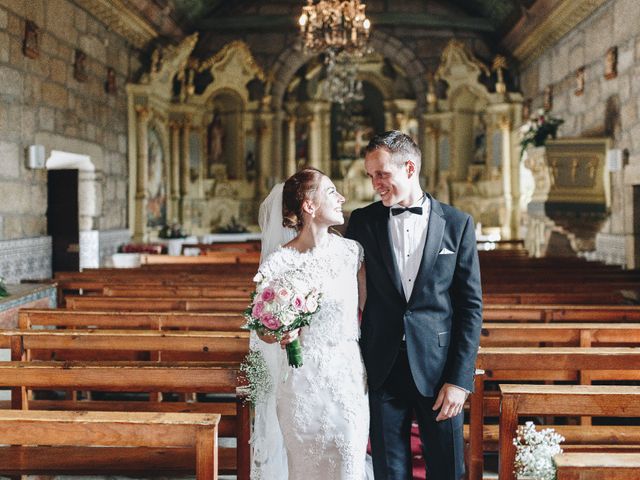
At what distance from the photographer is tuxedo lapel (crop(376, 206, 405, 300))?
2.54 metres

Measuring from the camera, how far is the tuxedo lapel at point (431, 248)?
2510mm

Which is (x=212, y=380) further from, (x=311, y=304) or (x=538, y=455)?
(x=538, y=455)

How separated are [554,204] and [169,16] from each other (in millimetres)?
7283

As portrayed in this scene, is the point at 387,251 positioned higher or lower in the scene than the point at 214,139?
lower

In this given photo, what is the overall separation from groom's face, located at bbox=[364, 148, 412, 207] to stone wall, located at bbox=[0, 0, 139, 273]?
609cm

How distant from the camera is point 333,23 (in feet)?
30.8

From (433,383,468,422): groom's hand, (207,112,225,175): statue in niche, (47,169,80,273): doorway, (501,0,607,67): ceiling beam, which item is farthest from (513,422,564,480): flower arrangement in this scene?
(207,112,225,175): statue in niche

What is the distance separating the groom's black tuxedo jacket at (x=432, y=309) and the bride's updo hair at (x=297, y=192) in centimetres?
27

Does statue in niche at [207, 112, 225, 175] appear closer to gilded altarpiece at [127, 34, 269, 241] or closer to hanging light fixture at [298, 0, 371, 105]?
gilded altarpiece at [127, 34, 269, 241]

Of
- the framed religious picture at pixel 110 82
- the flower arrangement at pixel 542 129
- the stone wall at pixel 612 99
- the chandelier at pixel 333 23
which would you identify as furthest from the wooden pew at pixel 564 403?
the framed religious picture at pixel 110 82

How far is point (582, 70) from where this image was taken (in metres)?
9.83

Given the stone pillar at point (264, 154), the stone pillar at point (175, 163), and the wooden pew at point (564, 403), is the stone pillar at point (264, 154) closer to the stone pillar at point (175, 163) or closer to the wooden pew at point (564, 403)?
the stone pillar at point (175, 163)

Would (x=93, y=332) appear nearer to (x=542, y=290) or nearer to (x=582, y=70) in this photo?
(x=542, y=290)

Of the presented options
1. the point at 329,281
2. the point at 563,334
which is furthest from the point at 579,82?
the point at 329,281
